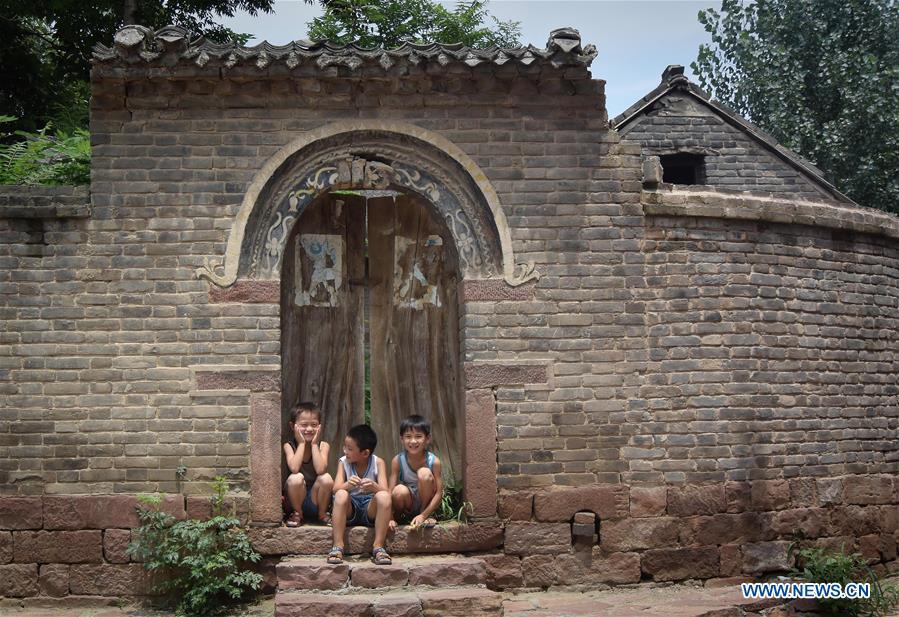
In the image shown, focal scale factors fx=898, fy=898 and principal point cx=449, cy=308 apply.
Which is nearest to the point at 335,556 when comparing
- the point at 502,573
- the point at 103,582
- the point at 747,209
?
the point at 502,573

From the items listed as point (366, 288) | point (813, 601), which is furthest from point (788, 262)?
point (366, 288)

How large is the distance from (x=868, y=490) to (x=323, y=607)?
201 inches

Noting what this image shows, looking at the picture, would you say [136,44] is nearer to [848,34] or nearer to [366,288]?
[366,288]

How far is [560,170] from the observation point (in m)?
7.75

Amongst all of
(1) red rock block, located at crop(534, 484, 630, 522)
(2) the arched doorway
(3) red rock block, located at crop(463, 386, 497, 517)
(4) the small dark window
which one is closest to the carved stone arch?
(2) the arched doorway

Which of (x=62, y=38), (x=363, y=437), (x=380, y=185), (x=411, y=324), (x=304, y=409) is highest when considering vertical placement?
(x=62, y=38)

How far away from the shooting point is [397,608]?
20.8 ft

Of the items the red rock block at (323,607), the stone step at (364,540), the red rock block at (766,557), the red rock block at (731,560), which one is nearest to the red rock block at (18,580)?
the stone step at (364,540)

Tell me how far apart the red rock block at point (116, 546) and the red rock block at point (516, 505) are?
9.84 ft

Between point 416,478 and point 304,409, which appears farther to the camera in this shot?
point 304,409

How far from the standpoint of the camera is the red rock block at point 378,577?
6.75 metres

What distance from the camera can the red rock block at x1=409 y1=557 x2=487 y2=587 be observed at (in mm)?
6816

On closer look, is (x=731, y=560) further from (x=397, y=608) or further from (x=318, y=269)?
(x=318, y=269)

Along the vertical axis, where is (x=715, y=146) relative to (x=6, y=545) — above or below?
above
